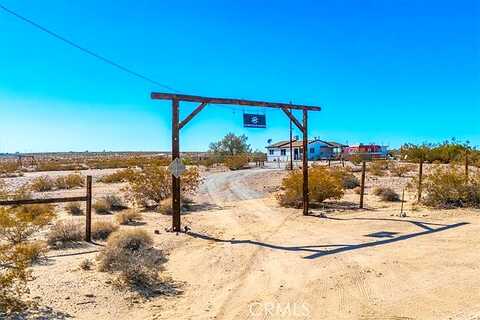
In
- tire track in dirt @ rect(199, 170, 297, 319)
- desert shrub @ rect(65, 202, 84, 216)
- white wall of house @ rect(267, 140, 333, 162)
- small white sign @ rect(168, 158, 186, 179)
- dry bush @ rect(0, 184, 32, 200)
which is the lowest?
tire track in dirt @ rect(199, 170, 297, 319)

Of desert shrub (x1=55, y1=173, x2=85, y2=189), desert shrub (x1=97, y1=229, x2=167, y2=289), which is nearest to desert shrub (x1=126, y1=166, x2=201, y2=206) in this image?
desert shrub (x1=97, y1=229, x2=167, y2=289)

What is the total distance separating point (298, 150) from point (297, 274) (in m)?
68.1

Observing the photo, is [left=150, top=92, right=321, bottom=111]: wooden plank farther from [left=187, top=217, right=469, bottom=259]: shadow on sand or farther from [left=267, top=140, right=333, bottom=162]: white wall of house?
[left=267, top=140, right=333, bottom=162]: white wall of house

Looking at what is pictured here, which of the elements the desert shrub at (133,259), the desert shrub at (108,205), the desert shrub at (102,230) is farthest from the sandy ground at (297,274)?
the desert shrub at (108,205)

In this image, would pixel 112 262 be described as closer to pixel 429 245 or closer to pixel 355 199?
pixel 429 245

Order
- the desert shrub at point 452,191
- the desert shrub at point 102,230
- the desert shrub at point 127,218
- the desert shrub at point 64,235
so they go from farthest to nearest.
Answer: the desert shrub at point 452,191 → the desert shrub at point 127,218 → the desert shrub at point 102,230 → the desert shrub at point 64,235

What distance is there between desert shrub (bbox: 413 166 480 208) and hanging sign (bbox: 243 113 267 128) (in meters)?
6.84

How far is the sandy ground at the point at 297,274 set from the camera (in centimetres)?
589

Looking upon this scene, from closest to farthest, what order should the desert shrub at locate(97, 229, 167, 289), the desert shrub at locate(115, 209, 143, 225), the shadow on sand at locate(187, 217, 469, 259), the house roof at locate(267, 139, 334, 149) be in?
the desert shrub at locate(97, 229, 167, 289)
the shadow on sand at locate(187, 217, 469, 259)
the desert shrub at locate(115, 209, 143, 225)
the house roof at locate(267, 139, 334, 149)

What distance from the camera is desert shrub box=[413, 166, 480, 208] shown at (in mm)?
15500

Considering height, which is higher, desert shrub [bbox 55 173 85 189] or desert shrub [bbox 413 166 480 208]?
desert shrub [bbox 413 166 480 208]

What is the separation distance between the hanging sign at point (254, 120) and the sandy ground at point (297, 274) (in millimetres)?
3182

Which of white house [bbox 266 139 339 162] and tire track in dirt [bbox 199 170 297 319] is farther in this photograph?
white house [bbox 266 139 339 162]

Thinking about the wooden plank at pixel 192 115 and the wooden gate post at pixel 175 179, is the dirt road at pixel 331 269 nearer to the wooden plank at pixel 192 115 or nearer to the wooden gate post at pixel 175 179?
the wooden gate post at pixel 175 179
